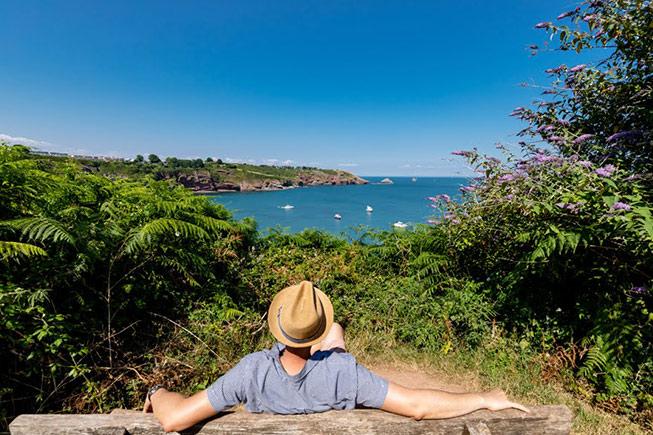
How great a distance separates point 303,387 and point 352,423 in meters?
0.36

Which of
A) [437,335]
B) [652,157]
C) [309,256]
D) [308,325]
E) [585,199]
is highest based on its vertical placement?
[652,157]

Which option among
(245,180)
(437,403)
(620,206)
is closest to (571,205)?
(620,206)

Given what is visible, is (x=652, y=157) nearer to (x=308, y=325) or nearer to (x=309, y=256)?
(x=308, y=325)

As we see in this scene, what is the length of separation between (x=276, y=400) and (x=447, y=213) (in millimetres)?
3820

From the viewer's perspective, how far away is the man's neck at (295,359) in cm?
166

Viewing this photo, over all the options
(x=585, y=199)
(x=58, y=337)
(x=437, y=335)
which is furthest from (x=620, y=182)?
(x=58, y=337)

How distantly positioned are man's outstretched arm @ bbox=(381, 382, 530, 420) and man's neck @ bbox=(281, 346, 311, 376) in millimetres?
502

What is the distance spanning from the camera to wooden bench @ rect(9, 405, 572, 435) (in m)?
1.30

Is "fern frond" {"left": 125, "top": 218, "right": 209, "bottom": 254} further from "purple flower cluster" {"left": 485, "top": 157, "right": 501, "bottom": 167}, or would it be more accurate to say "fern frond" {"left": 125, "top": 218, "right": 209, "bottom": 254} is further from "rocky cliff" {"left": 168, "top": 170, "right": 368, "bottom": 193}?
"rocky cliff" {"left": 168, "top": 170, "right": 368, "bottom": 193}

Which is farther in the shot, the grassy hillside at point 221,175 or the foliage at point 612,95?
the grassy hillside at point 221,175

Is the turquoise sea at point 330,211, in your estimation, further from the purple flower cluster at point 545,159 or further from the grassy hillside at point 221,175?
the grassy hillside at point 221,175

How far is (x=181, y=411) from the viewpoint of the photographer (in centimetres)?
140

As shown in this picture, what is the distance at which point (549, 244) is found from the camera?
2.86 metres

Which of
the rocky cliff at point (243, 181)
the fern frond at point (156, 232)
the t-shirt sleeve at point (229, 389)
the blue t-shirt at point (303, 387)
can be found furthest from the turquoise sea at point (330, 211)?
the rocky cliff at point (243, 181)
